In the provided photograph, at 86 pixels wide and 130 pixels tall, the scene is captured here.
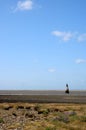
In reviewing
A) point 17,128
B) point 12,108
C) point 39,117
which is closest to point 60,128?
point 17,128

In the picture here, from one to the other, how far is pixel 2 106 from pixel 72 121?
56.3 feet

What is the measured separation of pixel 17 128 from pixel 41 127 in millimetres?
1834

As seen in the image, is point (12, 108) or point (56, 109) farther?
point (12, 108)

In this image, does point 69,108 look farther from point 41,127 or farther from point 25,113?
point 41,127

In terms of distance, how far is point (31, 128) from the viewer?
2727 centimetres

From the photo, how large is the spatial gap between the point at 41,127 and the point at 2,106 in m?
18.8

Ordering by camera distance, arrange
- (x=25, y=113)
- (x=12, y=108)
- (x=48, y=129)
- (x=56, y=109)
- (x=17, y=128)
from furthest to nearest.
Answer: (x=12, y=108)
(x=56, y=109)
(x=25, y=113)
(x=17, y=128)
(x=48, y=129)

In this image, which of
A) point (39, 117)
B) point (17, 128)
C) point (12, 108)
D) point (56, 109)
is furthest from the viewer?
point (12, 108)

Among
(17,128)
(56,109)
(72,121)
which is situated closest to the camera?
(17,128)

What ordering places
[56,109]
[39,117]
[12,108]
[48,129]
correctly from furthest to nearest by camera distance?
1. [12,108]
2. [56,109]
3. [39,117]
4. [48,129]

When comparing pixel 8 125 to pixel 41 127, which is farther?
pixel 8 125

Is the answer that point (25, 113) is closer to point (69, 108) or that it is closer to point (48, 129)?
point (69, 108)

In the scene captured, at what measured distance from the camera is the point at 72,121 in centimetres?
2995

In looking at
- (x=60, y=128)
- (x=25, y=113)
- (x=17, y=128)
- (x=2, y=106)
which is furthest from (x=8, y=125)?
(x=2, y=106)
